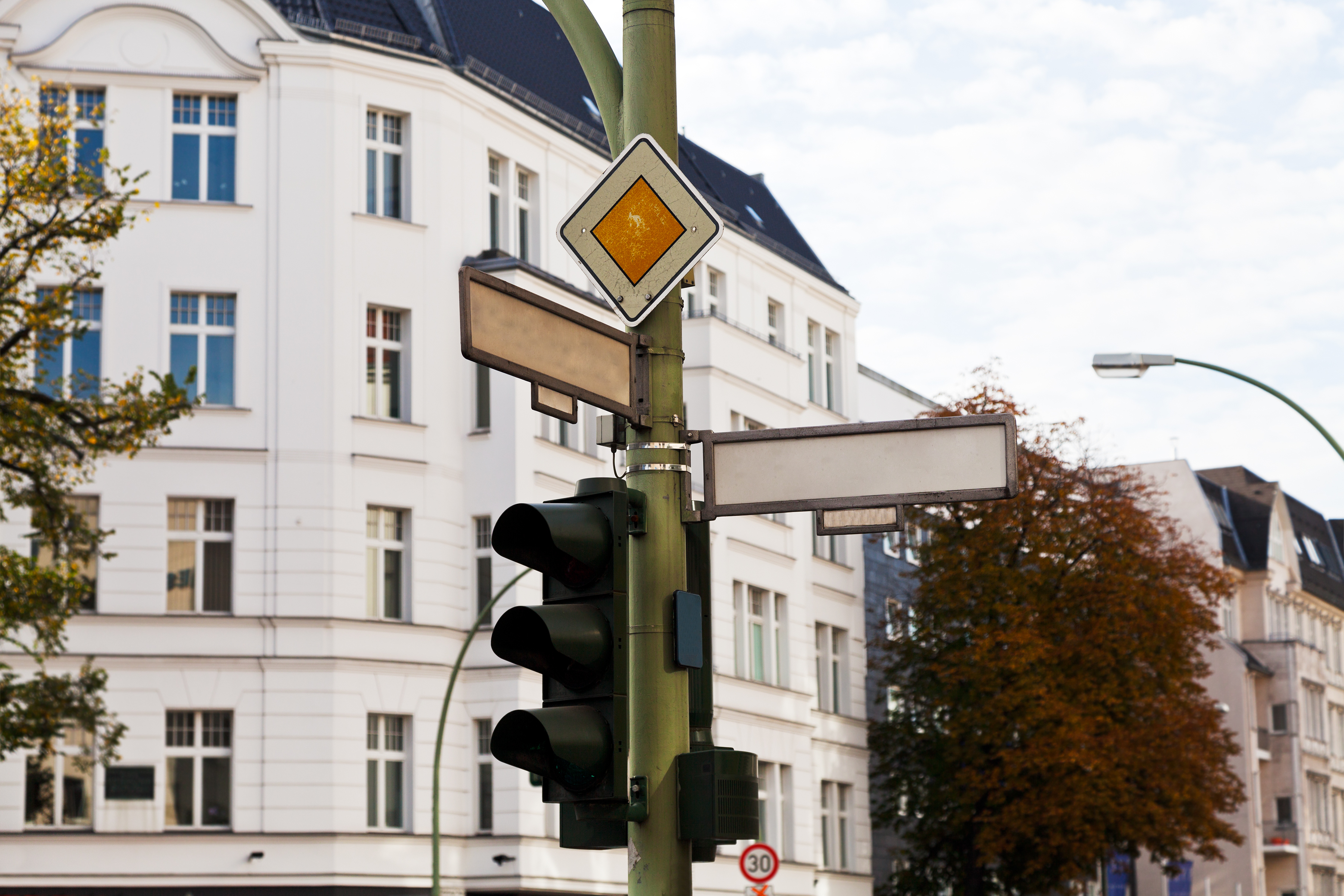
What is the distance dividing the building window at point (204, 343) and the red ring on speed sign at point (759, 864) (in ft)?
43.4

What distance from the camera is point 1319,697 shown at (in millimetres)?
85250

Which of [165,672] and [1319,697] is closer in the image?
[165,672]

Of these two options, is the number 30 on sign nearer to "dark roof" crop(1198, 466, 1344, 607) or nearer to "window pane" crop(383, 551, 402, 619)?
"window pane" crop(383, 551, 402, 619)

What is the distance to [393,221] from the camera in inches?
1308

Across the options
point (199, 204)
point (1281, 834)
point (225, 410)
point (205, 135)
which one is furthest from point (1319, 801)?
point (205, 135)

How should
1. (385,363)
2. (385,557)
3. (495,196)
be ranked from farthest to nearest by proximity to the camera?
(495,196), (385,363), (385,557)

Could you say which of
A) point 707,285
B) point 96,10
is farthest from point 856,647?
point 96,10

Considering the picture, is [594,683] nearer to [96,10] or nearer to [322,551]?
[322,551]

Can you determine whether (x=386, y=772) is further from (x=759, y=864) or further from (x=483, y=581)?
(x=759, y=864)

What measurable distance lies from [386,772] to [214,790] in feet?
9.29

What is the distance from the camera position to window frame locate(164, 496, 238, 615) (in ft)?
102

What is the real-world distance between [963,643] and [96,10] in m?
25.7

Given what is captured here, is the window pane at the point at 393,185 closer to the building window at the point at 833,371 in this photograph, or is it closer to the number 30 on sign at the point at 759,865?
the number 30 on sign at the point at 759,865

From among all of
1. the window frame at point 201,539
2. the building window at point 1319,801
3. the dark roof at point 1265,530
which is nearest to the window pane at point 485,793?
the window frame at point 201,539
